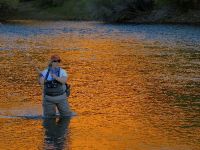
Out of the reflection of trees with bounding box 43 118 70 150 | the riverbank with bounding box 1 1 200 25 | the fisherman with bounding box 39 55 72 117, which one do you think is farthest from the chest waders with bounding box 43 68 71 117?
the riverbank with bounding box 1 1 200 25

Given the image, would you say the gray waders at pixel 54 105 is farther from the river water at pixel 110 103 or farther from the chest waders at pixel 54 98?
the river water at pixel 110 103

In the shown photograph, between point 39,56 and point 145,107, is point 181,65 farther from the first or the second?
point 145,107

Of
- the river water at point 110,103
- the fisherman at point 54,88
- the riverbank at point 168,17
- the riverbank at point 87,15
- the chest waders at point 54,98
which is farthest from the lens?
the riverbank at point 87,15

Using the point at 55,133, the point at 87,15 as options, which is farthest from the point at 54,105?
the point at 87,15

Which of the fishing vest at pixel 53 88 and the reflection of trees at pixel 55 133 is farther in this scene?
the fishing vest at pixel 53 88

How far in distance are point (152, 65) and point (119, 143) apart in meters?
16.4

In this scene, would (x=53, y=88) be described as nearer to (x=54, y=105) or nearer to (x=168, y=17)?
(x=54, y=105)

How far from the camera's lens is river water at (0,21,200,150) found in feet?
43.9

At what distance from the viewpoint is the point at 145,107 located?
1753 centimetres

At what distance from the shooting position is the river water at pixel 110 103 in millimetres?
13367

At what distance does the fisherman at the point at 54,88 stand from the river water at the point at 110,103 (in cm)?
36

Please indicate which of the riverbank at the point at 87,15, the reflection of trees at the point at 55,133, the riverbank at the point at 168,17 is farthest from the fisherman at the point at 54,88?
the riverbank at the point at 168,17

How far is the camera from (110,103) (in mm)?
18141

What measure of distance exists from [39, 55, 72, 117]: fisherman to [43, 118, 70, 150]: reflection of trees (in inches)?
11.1
